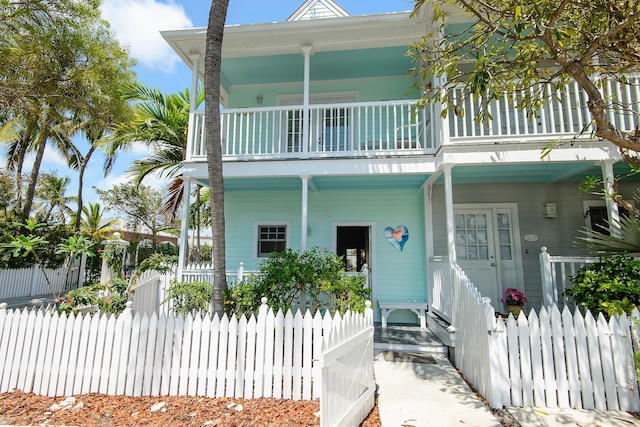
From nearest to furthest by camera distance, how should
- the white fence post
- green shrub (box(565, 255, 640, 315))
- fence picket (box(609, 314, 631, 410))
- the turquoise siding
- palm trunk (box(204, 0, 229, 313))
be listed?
fence picket (box(609, 314, 631, 410))
green shrub (box(565, 255, 640, 315))
palm trunk (box(204, 0, 229, 313))
the white fence post
the turquoise siding

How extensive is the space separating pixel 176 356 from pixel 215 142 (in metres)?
2.83

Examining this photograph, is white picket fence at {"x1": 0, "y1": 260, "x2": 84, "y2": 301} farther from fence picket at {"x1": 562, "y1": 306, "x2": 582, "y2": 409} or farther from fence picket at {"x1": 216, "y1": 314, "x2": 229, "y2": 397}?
fence picket at {"x1": 562, "y1": 306, "x2": 582, "y2": 409}

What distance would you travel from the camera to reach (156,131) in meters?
9.66

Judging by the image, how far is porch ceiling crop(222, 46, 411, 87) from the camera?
736cm

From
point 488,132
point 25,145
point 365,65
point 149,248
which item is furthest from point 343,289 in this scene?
point 25,145

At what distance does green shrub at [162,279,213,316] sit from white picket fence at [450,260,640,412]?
15.1 ft

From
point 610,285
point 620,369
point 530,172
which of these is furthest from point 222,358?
point 530,172

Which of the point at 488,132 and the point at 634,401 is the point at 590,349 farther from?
the point at 488,132

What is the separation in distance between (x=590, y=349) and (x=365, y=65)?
6.88m

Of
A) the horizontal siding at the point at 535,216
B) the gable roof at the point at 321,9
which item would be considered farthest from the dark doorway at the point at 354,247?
the gable roof at the point at 321,9

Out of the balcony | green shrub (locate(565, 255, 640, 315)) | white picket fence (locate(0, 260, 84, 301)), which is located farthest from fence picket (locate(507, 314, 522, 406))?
white picket fence (locate(0, 260, 84, 301))

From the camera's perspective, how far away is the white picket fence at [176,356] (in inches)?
146

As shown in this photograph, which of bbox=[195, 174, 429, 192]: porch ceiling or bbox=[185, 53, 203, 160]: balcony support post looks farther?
bbox=[195, 174, 429, 192]: porch ceiling

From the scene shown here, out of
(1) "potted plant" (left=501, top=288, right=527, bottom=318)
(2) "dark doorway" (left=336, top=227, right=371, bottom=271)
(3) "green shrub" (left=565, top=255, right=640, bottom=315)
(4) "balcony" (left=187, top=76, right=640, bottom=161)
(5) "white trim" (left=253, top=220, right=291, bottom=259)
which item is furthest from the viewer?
(2) "dark doorway" (left=336, top=227, right=371, bottom=271)
